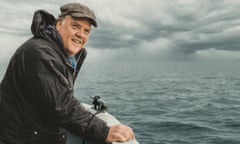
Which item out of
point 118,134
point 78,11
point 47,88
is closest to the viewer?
point 47,88

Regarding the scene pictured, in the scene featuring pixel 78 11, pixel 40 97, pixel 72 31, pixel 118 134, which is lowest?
pixel 118 134

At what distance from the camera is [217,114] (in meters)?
16.9

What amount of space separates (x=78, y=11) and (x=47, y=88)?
80 centimetres

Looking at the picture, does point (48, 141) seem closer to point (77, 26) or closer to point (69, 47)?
point (69, 47)

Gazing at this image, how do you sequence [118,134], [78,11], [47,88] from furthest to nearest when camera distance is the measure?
[118,134] → [78,11] → [47,88]

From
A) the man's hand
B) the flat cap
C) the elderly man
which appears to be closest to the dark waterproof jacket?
the elderly man

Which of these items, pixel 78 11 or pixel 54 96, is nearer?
pixel 54 96

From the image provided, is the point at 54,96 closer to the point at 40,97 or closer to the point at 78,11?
the point at 40,97

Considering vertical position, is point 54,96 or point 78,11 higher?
point 78,11

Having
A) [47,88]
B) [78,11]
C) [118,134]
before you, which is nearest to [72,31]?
[78,11]

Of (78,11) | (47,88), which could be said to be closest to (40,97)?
(47,88)

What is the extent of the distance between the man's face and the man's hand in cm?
93

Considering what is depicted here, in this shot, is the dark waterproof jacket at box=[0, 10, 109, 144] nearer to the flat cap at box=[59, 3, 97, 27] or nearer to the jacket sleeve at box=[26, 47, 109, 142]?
the jacket sleeve at box=[26, 47, 109, 142]

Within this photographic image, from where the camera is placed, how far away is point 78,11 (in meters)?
2.38
